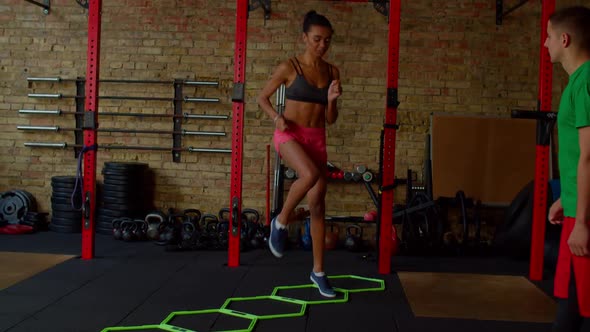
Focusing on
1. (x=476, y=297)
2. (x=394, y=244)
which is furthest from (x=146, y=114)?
(x=476, y=297)

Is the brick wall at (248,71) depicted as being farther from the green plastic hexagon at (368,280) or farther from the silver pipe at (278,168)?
the green plastic hexagon at (368,280)

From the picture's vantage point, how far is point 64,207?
5980mm

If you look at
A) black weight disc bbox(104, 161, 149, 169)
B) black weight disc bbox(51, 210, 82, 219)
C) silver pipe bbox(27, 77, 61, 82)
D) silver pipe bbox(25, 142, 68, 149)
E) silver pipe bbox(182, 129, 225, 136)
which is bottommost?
black weight disc bbox(51, 210, 82, 219)

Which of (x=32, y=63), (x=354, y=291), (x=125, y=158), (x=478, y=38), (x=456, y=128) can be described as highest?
(x=478, y=38)

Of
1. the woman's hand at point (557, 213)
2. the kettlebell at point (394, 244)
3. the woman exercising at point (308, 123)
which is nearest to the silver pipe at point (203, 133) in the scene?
the kettlebell at point (394, 244)

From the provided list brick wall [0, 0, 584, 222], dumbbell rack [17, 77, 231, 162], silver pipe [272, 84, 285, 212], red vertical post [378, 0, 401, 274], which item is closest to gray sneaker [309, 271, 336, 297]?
red vertical post [378, 0, 401, 274]

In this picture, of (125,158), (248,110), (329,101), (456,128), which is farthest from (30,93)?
(456,128)

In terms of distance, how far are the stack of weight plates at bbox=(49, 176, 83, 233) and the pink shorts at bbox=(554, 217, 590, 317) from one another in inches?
212

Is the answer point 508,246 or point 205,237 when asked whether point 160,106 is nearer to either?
point 205,237

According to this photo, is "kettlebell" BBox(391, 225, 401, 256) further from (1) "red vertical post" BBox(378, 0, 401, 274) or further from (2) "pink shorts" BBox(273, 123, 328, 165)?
(2) "pink shorts" BBox(273, 123, 328, 165)

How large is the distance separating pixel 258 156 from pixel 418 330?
3711 mm

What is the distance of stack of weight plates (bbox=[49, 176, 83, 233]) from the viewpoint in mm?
5938

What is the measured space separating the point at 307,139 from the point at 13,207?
4.50 meters

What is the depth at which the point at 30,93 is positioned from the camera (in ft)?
20.9
